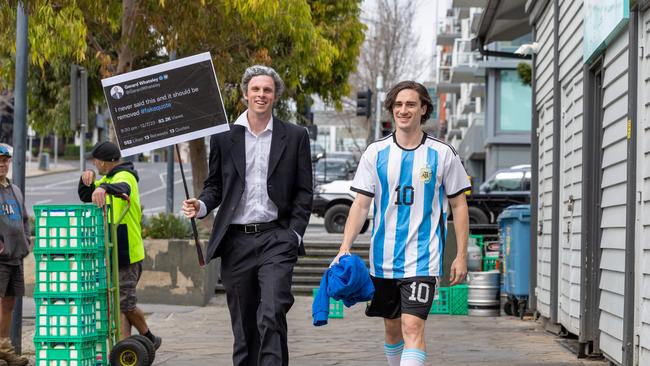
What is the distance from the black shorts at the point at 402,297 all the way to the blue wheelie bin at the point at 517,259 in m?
8.71

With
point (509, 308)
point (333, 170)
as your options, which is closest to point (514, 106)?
point (333, 170)

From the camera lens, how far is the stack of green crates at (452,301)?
52.7 ft

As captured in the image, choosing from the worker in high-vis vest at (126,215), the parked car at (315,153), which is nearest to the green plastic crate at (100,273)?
the worker in high-vis vest at (126,215)

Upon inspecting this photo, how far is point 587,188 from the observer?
10805 millimetres

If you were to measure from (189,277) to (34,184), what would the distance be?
36.4 m

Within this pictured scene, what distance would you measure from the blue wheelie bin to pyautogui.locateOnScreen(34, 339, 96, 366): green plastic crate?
7.94 m

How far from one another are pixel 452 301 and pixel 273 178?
923 centimetres

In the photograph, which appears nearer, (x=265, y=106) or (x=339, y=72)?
(x=265, y=106)

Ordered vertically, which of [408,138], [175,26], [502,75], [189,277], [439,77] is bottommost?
[189,277]

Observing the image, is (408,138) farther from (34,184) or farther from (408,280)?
(34,184)

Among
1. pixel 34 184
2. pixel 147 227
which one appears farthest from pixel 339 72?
pixel 34 184

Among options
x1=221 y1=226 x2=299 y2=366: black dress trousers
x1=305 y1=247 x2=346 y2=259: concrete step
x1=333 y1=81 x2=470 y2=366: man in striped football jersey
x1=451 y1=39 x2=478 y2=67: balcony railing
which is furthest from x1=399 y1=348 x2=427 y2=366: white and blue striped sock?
x1=451 y1=39 x2=478 y2=67: balcony railing

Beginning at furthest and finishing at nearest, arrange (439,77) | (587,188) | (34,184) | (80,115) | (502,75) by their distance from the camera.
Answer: (439,77) < (34,184) < (502,75) < (80,115) < (587,188)

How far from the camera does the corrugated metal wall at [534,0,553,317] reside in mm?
13844
